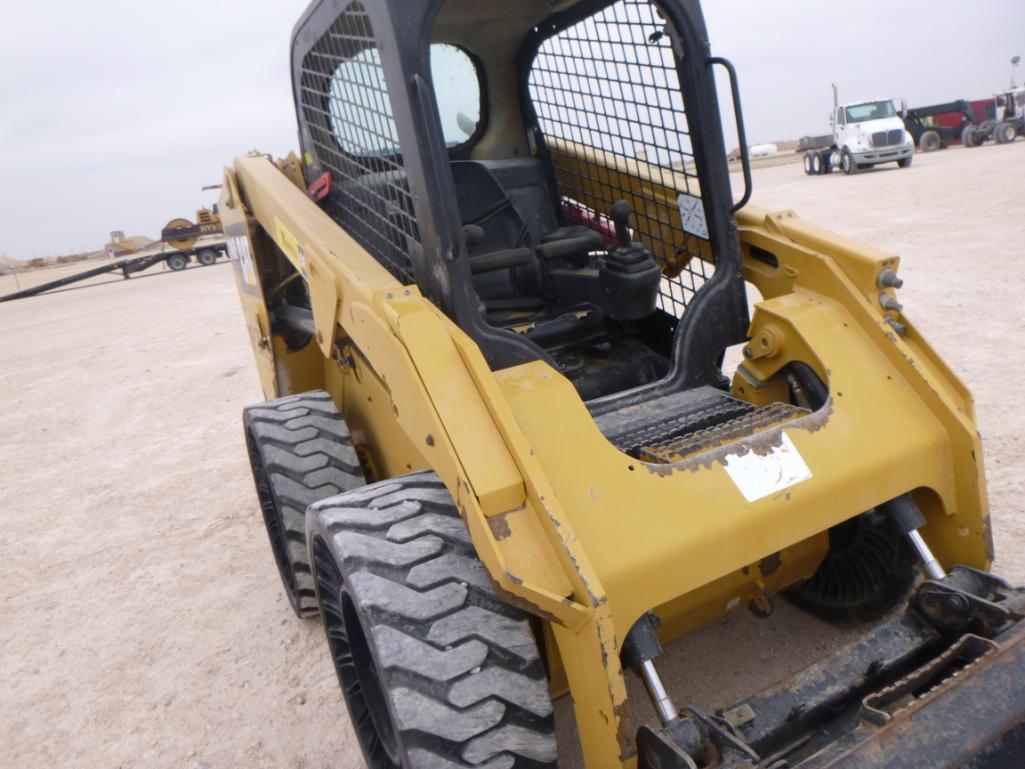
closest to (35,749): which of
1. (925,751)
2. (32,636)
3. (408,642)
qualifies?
(32,636)

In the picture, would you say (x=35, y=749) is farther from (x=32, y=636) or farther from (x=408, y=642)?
(x=408, y=642)

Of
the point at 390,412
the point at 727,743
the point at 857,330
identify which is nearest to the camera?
the point at 727,743

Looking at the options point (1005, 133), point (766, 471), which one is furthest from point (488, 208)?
point (1005, 133)

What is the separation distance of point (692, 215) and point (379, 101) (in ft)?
3.81

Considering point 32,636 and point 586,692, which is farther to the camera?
point 32,636

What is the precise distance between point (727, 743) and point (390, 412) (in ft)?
5.07

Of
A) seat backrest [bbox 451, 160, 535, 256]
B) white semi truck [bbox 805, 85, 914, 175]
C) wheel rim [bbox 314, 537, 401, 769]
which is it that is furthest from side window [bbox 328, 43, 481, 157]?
white semi truck [bbox 805, 85, 914, 175]

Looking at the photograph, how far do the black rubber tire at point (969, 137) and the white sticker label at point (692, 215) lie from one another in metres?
27.0

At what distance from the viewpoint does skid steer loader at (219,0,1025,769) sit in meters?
1.68

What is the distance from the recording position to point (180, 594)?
144 inches

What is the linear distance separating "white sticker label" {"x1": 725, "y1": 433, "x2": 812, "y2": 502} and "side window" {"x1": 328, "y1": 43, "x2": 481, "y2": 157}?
1.36 metres

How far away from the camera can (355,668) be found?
2.28m

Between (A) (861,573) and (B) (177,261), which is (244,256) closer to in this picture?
(A) (861,573)

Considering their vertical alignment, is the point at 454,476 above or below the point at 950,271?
above
